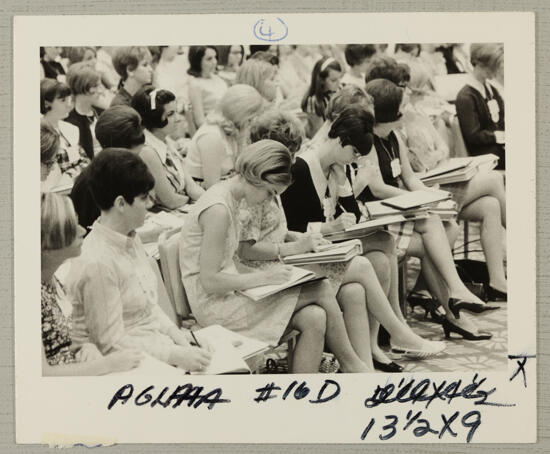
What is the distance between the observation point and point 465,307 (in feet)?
9.06

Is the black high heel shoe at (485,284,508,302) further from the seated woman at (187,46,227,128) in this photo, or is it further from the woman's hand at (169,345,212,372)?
the seated woman at (187,46,227,128)

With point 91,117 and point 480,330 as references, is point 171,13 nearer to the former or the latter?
point 91,117

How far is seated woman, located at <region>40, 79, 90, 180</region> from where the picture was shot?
2691mm

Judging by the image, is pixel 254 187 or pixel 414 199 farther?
pixel 414 199

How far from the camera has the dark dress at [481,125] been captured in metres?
2.76

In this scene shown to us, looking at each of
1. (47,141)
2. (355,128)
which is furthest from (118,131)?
(355,128)

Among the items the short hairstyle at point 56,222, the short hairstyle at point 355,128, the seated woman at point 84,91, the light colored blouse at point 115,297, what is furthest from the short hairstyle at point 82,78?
the short hairstyle at point 355,128

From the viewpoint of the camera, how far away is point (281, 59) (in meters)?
2.71

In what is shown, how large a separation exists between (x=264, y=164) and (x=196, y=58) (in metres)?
0.46

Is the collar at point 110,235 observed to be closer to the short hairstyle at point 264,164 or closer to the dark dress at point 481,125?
the short hairstyle at point 264,164

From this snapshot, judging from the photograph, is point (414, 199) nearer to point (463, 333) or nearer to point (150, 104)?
point (463, 333)

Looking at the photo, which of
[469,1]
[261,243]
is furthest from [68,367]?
[469,1]

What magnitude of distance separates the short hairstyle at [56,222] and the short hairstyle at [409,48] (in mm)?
1304

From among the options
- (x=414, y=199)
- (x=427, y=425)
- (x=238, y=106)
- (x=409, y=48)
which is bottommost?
(x=427, y=425)
